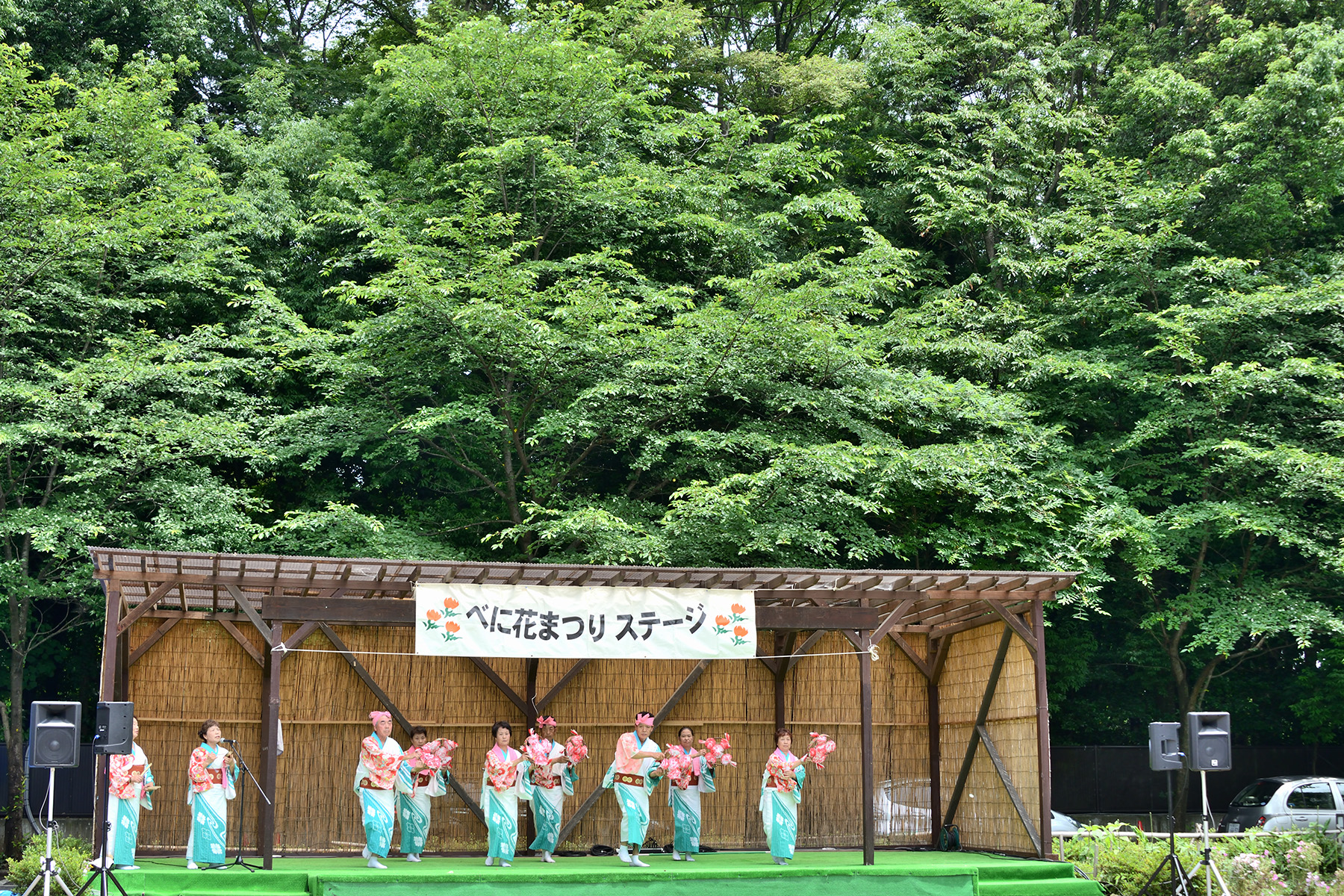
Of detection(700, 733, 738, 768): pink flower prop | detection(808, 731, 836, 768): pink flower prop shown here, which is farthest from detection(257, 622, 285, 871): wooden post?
detection(808, 731, 836, 768): pink flower prop

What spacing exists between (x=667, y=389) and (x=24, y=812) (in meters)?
9.01

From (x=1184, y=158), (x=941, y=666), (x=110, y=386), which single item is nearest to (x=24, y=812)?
(x=110, y=386)

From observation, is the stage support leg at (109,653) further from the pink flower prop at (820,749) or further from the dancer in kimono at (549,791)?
the pink flower prop at (820,749)

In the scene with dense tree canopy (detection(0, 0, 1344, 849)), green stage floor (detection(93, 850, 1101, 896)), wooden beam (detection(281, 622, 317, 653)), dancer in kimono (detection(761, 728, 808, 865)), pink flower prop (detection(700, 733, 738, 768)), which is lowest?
green stage floor (detection(93, 850, 1101, 896))

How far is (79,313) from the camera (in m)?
13.8

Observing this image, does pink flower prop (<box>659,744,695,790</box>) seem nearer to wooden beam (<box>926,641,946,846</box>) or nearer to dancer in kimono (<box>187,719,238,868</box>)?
wooden beam (<box>926,641,946,846</box>)

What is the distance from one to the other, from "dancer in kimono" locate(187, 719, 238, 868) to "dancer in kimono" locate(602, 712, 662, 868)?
3246mm

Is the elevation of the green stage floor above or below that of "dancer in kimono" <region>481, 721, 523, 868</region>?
below

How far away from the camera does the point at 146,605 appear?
362 inches

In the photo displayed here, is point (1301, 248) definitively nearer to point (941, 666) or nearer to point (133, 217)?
point (941, 666)

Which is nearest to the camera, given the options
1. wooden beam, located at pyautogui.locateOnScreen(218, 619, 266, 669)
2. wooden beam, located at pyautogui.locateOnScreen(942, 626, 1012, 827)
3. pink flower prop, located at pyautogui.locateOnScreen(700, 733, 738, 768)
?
pink flower prop, located at pyautogui.locateOnScreen(700, 733, 738, 768)

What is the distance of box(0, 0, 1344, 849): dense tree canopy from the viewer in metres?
13.5

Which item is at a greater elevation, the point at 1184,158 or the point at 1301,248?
the point at 1184,158

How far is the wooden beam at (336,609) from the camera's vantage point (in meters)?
8.81
